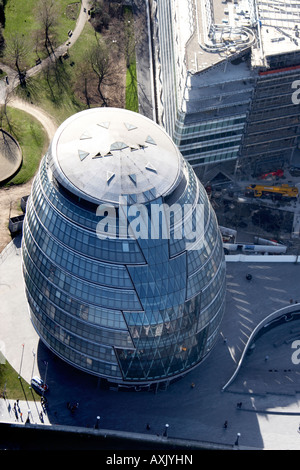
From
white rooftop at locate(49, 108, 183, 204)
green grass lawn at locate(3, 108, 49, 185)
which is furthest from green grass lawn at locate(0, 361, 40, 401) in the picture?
green grass lawn at locate(3, 108, 49, 185)

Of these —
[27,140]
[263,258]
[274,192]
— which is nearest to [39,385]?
[263,258]

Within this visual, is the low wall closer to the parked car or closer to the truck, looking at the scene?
the truck

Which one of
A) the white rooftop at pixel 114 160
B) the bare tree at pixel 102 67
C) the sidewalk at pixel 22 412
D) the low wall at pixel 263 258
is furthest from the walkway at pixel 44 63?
the sidewalk at pixel 22 412

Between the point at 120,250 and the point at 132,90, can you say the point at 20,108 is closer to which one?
the point at 132,90

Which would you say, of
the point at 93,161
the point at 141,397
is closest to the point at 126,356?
the point at 141,397

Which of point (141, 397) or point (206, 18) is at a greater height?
point (206, 18)

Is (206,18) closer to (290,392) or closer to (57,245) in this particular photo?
(57,245)
